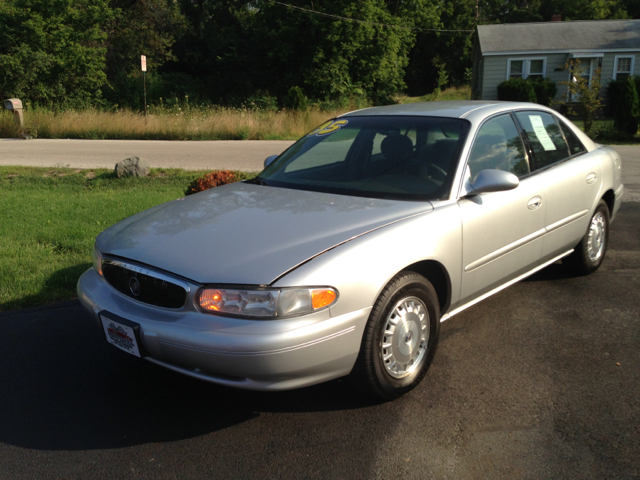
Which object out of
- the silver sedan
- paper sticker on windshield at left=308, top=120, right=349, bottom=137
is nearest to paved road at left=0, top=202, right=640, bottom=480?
the silver sedan

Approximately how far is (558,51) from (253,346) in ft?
99.7

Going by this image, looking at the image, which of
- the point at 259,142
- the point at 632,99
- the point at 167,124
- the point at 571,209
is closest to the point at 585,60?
the point at 632,99

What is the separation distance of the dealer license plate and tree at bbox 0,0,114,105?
1106 inches

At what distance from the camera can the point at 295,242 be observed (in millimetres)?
2996

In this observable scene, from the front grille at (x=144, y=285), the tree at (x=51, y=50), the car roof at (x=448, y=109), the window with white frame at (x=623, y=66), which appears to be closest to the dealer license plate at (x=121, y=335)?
the front grille at (x=144, y=285)

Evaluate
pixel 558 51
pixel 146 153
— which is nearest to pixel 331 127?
pixel 146 153

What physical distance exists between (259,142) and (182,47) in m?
24.3

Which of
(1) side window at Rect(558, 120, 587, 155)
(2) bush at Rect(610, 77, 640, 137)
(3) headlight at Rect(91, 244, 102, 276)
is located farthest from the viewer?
(2) bush at Rect(610, 77, 640, 137)

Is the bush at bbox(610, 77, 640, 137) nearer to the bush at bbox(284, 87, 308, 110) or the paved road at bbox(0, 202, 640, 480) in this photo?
the bush at bbox(284, 87, 308, 110)

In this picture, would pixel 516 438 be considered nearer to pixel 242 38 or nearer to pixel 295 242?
pixel 295 242

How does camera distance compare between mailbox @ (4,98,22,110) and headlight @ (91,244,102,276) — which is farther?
mailbox @ (4,98,22,110)

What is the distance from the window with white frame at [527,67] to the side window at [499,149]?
2752cm

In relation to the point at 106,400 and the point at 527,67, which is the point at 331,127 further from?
the point at 527,67

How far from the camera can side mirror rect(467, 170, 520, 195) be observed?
141 inches
